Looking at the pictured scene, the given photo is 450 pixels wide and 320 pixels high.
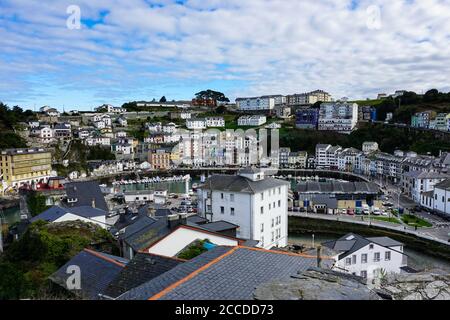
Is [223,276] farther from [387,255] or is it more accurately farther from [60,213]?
[60,213]

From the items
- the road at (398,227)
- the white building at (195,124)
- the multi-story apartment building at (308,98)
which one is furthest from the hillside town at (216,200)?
the multi-story apartment building at (308,98)

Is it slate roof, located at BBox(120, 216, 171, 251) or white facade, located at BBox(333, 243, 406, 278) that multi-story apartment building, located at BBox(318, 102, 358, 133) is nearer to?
white facade, located at BBox(333, 243, 406, 278)

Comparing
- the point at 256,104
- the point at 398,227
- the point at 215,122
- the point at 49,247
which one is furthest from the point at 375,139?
the point at 49,247

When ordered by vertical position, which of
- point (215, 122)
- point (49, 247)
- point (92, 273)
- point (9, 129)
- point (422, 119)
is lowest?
point (49, 247)

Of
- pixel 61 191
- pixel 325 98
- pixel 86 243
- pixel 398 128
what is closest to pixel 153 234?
pixel 86 243

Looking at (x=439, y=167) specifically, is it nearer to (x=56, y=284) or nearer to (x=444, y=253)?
(x=444, y=253)

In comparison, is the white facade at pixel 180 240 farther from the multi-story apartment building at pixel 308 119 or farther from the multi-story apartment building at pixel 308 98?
the multi-story apartment building at pixel 308 98
